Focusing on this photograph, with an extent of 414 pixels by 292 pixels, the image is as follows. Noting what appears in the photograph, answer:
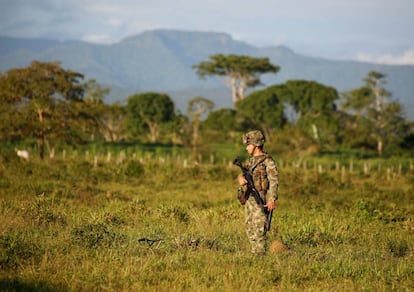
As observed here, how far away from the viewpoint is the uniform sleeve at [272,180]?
28.7ft

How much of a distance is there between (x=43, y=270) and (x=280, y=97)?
68.3m

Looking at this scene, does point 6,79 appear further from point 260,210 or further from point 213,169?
point 260,210

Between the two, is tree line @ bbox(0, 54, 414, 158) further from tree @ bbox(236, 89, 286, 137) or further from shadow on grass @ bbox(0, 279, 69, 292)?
A: shadow on grass @ bbox(0, 279, 69, 292)

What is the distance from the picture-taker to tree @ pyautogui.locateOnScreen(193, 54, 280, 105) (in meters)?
83.9

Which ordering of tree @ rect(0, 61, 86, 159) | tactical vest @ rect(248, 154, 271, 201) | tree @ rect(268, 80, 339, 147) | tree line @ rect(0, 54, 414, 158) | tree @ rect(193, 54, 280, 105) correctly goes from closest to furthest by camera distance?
tactical vest @ rect(248, 154, 271, 201)
tree @ rect(0, 61, 86, 159)
tree line @ rect(0, 54, 414, 158)
tree @ rect(268, 80, 339, 147)
tree @ rect(193, 54, 280, 105)

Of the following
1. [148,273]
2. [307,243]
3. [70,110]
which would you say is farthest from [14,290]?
[70,110]

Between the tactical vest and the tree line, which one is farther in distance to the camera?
the tree line

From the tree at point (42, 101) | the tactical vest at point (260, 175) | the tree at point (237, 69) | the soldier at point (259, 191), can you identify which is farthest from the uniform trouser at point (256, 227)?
the tree at point (237, 69)

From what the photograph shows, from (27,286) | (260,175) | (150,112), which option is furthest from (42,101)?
(150,112)

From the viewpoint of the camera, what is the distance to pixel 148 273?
739cm

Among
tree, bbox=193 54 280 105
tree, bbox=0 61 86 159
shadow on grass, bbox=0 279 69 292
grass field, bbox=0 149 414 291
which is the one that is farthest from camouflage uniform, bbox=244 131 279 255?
tree, bbox=193 54 280 105

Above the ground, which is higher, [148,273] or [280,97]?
[280,97]

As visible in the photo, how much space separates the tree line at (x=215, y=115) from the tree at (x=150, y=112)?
0.11 metres

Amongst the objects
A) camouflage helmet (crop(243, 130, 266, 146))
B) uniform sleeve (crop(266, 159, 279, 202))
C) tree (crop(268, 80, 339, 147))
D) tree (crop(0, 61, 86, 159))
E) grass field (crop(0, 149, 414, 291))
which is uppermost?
tree (crop(268, 80, 339, 147))
